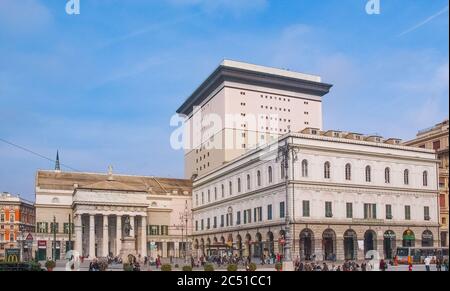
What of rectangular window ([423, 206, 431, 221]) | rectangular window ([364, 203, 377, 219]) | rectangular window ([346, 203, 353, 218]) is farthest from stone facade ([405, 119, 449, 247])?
rectangular window ([346, 203, 353, 218])

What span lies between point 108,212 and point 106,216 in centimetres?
88

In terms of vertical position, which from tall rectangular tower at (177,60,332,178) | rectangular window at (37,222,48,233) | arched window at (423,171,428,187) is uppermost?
tall rectangular tower at (177,60,332,178)

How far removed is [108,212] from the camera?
281 feet

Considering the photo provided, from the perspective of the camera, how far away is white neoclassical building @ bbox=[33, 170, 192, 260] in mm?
83125

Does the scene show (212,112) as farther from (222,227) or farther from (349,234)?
(349,234)

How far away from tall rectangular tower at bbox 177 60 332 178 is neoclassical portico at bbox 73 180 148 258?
13.8 metres

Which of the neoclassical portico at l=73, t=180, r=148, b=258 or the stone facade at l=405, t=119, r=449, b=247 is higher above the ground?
the stone facade at l=405, t=119, r=449, b=247

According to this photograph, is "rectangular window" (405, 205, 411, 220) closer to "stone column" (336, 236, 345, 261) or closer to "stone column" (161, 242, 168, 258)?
"stone column" (336, 236, 345, 261)

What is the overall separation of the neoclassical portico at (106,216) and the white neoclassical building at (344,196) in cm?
2704

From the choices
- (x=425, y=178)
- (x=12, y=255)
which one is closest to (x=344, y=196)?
(x=425, y=178)

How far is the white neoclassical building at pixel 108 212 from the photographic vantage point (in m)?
83.1

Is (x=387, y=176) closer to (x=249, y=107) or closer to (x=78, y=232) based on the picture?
(x=249, y=107)

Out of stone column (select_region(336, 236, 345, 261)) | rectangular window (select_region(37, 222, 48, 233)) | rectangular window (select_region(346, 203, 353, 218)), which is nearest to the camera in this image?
stone column (select_region(336, 236, 345, 261))
